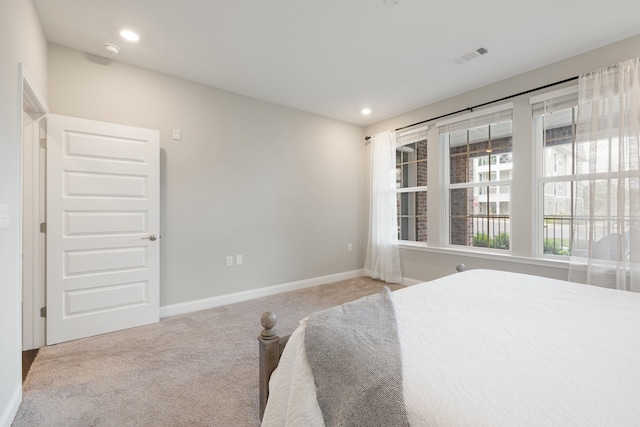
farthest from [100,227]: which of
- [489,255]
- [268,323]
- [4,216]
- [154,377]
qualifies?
[489,255]

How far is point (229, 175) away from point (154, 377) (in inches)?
88.5

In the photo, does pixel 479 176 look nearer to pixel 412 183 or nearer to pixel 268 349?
pixel 412 183

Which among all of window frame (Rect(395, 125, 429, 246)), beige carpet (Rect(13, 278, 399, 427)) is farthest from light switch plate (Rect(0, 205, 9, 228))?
window frame (Rect(395, 125, 429, 246))

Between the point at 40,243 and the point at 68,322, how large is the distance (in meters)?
0.73

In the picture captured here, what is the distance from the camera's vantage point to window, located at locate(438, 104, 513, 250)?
3.37 m

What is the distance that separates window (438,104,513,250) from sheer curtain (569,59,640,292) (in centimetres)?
70

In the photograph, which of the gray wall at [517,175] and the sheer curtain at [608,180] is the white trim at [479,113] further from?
the sheer curtain at [608,180]

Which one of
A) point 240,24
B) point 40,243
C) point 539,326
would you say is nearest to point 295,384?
point 539,326

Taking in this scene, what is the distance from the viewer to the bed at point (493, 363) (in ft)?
Answer: 2.43

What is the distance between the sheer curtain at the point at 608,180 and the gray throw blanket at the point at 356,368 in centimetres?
243

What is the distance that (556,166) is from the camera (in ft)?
9.68

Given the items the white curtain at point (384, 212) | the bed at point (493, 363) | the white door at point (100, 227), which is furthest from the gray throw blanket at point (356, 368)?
the white curtain at point (384, 212)

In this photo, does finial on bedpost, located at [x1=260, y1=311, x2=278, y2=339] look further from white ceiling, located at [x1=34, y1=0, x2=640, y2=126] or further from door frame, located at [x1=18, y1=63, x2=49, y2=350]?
door frame, located at [x1=18, y1=63, x2=49, y2=350]

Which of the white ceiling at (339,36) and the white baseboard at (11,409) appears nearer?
the white baseboard at (11,409)
